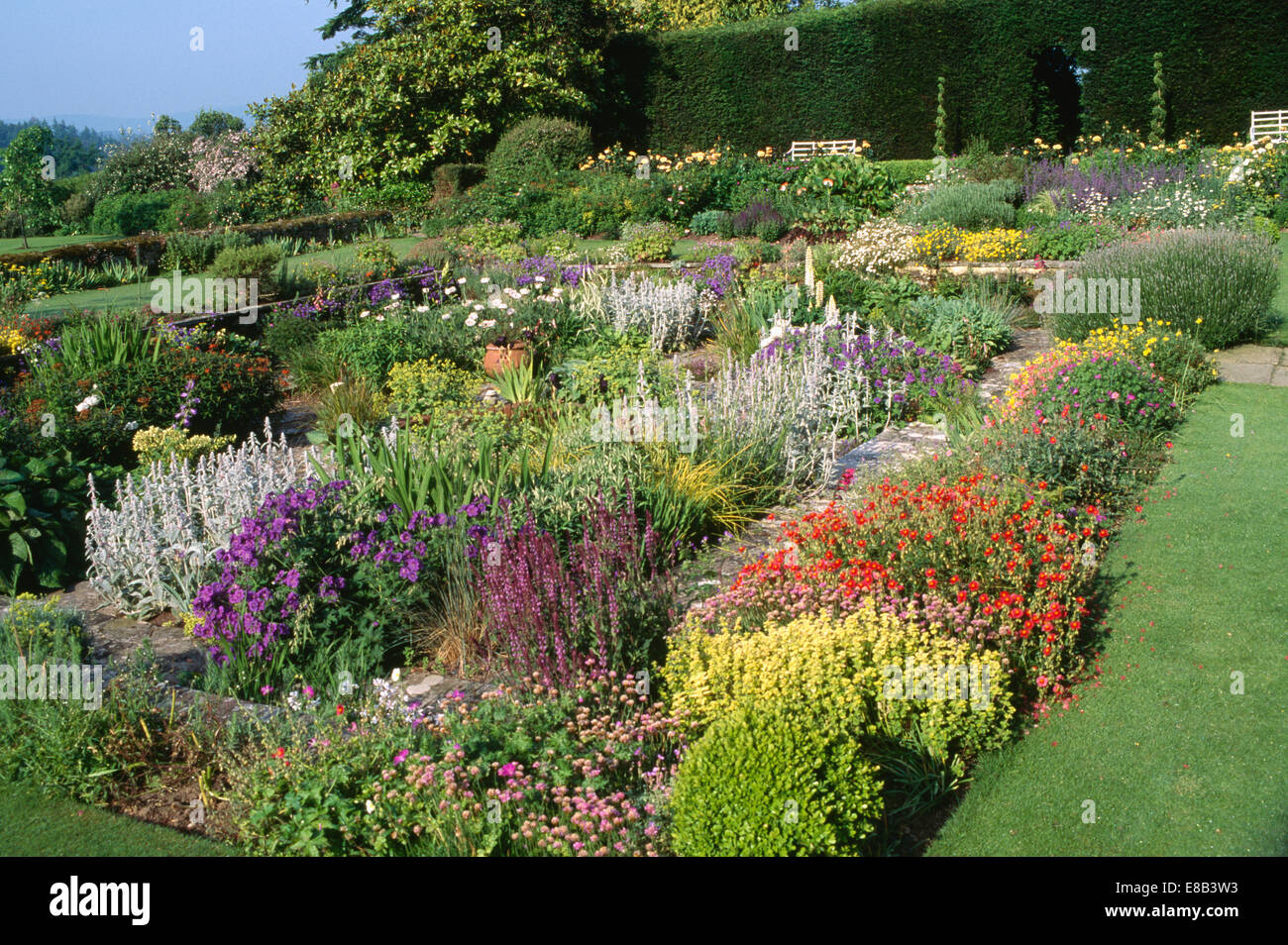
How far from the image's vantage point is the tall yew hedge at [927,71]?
1791 cm

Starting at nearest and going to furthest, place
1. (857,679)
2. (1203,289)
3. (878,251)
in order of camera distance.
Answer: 1. (857,679)
2. (1203,289)
3. (878,251)

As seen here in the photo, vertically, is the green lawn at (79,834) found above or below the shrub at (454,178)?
below

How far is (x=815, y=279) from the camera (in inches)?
379

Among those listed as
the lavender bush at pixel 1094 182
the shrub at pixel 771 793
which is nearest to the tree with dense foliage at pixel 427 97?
the lavender bush at pixel 1094 182

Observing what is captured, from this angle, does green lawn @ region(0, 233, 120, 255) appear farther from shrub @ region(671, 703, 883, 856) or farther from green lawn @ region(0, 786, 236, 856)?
shrub @ region(671, 703, 883, 856)

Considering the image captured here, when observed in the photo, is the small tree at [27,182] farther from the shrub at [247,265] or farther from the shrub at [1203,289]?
the shrub at [1203,289]

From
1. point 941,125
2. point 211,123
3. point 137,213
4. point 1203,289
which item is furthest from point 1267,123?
point 211,123

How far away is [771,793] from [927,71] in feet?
66.6

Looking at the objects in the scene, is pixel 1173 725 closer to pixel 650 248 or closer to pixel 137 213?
pixel 650 248

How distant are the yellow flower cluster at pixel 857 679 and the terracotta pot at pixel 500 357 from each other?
16.5 feet

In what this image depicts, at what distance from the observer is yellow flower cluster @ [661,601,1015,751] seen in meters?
3.50

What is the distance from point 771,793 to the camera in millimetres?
2922

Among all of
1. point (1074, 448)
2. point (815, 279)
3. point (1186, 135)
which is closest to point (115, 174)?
point (815, 279)

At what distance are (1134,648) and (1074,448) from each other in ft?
4.95
